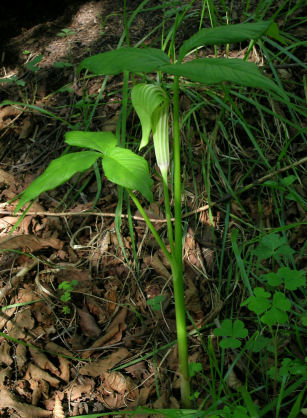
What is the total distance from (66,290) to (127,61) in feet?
3.33

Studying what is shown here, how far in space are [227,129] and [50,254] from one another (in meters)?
0.99

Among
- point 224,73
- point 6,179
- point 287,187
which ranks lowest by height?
point 287,187

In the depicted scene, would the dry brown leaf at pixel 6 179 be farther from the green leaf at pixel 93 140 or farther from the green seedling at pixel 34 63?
the green leaf at pixel 93 140

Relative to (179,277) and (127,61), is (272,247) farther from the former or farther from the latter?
(127,61)

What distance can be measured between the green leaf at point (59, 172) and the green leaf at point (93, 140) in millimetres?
57

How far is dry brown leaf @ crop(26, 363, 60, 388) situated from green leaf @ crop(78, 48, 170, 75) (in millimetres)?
1039

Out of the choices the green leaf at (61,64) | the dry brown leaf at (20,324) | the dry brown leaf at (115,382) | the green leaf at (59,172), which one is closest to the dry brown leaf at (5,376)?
the dry brown leaf at (20,324)

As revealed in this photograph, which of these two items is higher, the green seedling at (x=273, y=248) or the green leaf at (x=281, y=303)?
the green leaf at (x=281, y=303)

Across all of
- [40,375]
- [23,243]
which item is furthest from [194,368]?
[23,243]

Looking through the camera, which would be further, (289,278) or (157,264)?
(157,264)

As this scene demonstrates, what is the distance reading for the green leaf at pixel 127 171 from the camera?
91 cm

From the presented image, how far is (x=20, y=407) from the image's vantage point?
1259 millimetres

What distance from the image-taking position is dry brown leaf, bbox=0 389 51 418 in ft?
4.10

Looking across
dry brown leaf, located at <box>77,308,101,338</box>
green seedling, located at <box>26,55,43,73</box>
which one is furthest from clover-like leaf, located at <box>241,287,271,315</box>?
green seedling, located at <box>26,55,43,73</box>
